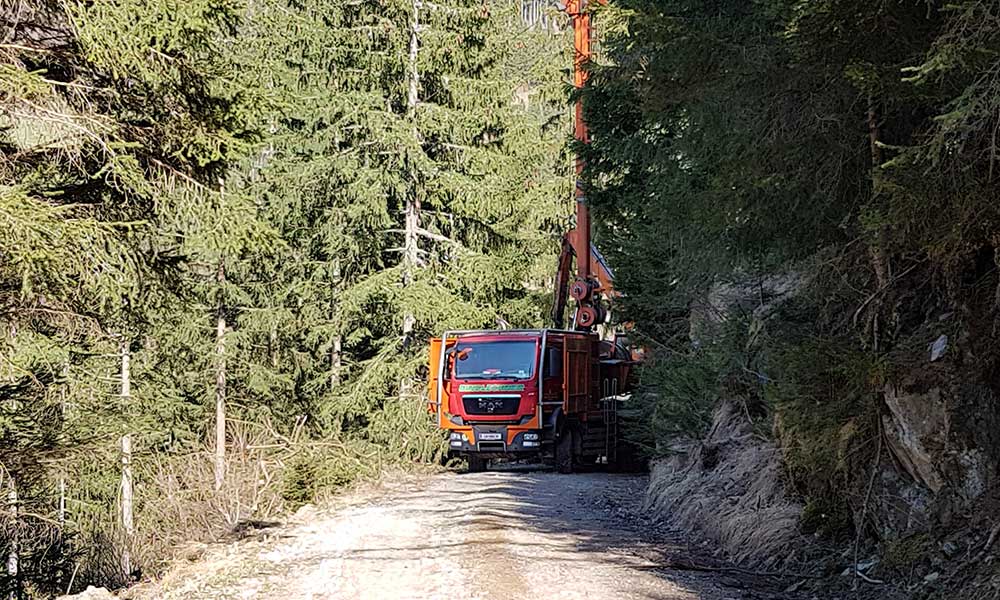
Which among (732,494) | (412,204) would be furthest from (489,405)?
(732,494)

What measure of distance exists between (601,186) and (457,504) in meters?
8.42

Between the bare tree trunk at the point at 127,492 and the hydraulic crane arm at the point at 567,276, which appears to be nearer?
the bare tree trunk at the point at 127,492

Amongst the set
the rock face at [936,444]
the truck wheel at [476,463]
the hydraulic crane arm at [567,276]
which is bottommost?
the truck wheel at [476,463]

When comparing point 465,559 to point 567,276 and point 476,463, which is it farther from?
point 567,276

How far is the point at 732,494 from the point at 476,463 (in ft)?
41.1

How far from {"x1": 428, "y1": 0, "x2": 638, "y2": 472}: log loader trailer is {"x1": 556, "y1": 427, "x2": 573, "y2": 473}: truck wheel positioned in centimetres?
2

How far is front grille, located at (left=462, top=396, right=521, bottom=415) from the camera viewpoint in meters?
21.7

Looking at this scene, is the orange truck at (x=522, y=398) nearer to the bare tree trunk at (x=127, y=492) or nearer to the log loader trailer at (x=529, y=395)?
the log loader trailer at (x=529, y=395)

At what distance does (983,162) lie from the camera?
608 centimetres

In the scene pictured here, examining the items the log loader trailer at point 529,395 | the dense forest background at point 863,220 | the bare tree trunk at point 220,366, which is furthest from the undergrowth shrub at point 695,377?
the bare tree trunk at point 220,366

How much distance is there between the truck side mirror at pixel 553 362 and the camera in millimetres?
21641

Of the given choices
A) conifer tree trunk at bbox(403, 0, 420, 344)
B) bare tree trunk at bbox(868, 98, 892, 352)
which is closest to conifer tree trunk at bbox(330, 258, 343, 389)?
conifer tree trunk at bbox(403, 0, 420, 344)

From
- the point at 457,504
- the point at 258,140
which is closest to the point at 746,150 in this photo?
the point at 258,140

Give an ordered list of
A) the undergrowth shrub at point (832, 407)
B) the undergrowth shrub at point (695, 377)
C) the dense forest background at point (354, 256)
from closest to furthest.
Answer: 1. the undergrowth shrub at point (832, 407)
2. the undergrowth shrub at point (695, 377)
3. the dense forest background at point (354, 256)
